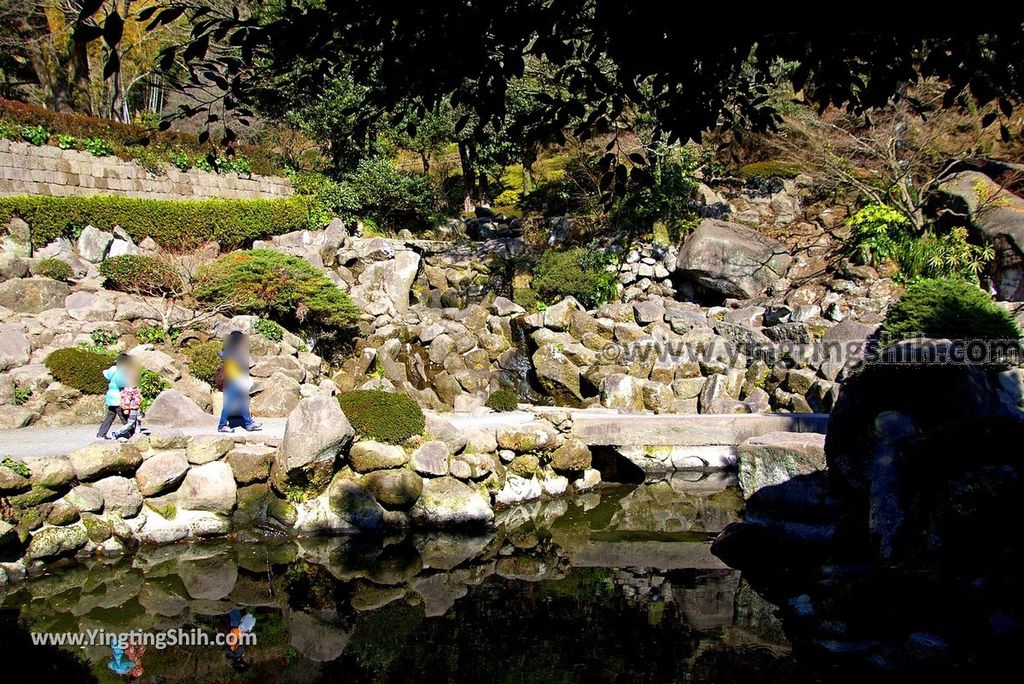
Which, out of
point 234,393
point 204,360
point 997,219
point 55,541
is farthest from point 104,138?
point 997,219

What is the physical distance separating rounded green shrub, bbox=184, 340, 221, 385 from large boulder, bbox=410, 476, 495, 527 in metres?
5.21

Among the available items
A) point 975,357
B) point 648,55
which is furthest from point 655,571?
point 975,357

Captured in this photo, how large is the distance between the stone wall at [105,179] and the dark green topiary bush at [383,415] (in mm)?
12336

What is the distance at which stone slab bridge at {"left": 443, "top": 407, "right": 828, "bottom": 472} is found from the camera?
11883 millimetres

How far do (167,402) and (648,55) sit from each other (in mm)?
9606

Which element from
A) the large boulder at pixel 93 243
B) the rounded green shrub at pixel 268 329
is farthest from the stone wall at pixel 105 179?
the rounded green shrub at pixel 268 329

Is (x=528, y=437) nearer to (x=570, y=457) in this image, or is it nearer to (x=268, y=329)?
(x=570, y=457)

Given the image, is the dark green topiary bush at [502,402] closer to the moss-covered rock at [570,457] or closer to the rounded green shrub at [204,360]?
the moss-covered rock at [570,457]

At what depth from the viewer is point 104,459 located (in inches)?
336

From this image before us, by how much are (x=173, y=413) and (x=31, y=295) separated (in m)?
5.26

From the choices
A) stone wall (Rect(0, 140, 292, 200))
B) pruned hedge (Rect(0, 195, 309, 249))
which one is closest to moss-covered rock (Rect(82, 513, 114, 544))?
pruned hedge (Rect(0, 195, 309, 249))

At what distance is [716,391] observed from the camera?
14.8 m

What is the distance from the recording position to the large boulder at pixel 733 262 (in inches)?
727

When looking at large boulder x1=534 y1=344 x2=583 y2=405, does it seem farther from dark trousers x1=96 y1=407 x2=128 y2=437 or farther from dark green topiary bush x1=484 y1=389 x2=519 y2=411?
dark trousers x1=96 y1=407 x2=128 y2=437
